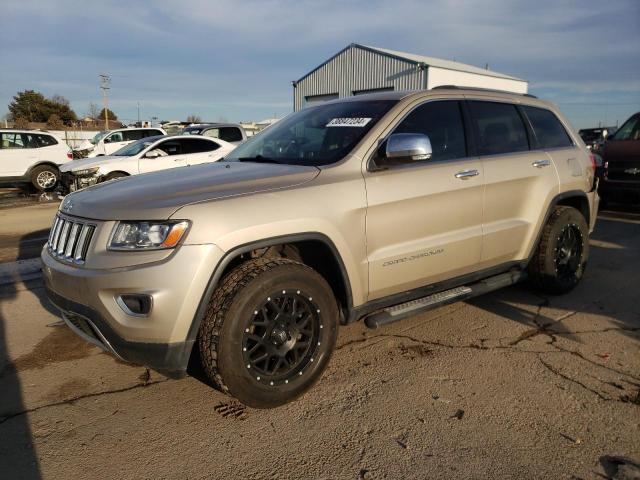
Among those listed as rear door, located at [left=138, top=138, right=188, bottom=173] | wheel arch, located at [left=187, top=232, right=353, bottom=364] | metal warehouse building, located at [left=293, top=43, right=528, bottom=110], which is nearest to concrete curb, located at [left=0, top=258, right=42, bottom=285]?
wheel arch, located at [left=187, top=232, right=353, bottom=364]

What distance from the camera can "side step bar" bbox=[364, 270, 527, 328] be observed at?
3.26m

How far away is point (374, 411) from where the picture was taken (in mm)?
2885

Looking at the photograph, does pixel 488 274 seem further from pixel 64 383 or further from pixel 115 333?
pixel 64 383

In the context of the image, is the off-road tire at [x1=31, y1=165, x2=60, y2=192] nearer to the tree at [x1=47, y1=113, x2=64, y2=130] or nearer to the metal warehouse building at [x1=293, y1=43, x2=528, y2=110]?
the metal warehouse building at [x1=293, y1=43, x2=528, y2=110]

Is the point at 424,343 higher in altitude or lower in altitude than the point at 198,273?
lower

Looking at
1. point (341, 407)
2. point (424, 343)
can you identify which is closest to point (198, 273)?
point (341, 407)

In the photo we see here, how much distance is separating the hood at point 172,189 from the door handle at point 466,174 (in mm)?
1185

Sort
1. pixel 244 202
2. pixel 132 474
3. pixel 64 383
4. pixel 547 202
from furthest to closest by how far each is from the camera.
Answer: pixel 547 202 < pixel 64 383 < pixel 244 202 < pixel 132 474

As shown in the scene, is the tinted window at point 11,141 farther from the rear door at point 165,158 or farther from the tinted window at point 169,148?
the tinted window at point 169,148

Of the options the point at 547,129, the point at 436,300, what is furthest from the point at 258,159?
the point at 547,129

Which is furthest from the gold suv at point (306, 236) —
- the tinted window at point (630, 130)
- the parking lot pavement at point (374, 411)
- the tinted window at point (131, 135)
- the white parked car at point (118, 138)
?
the tinted window at point (131, 135)

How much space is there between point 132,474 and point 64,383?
3.97 feet

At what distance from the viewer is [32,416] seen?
290cm

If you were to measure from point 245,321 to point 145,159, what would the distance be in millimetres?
9911
